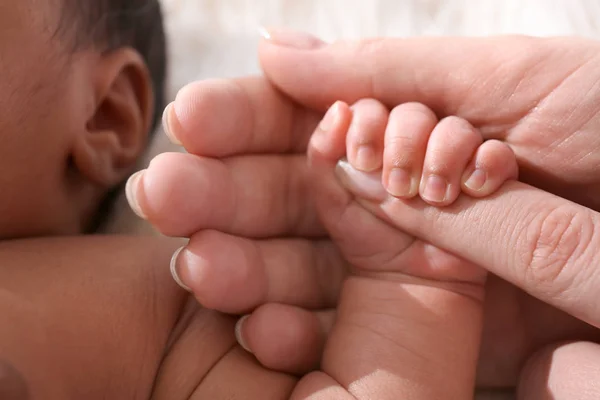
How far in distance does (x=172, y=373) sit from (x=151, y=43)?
0.56 meters

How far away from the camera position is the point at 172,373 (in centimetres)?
68

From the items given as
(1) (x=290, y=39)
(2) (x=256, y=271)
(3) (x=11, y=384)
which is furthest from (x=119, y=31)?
(3) (x=11, y=384)

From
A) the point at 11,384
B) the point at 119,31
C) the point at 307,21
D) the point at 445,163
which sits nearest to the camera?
the point at 11,384

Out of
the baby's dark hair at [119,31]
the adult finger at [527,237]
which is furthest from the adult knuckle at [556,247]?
the baby's dark hair at [119,31]

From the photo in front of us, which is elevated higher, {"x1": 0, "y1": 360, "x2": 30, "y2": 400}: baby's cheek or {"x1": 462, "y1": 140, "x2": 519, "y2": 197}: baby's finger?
{"x1": 462, "y1": 140, "x2": 519, "y2": 197}: baby's finger

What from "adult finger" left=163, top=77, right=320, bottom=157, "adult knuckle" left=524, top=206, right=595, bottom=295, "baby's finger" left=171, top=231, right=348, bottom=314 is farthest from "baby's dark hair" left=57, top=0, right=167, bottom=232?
"adult knuckle" left=524, top=206, right=595, bottom=295

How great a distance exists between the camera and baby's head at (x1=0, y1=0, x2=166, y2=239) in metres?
0.72

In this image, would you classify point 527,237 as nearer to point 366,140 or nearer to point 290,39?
point 366,140

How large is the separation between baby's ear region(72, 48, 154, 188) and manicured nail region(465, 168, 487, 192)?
0.49m

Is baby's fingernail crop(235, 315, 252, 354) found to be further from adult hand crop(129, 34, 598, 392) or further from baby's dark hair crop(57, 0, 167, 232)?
baby's dark hair crop(57, 0, 167, 232)

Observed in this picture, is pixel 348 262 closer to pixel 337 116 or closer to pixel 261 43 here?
pixel 337 116

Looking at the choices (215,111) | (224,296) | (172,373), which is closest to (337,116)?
(215,111)

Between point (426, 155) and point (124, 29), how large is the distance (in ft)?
1.68

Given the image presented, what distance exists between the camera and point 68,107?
78 centimetres
